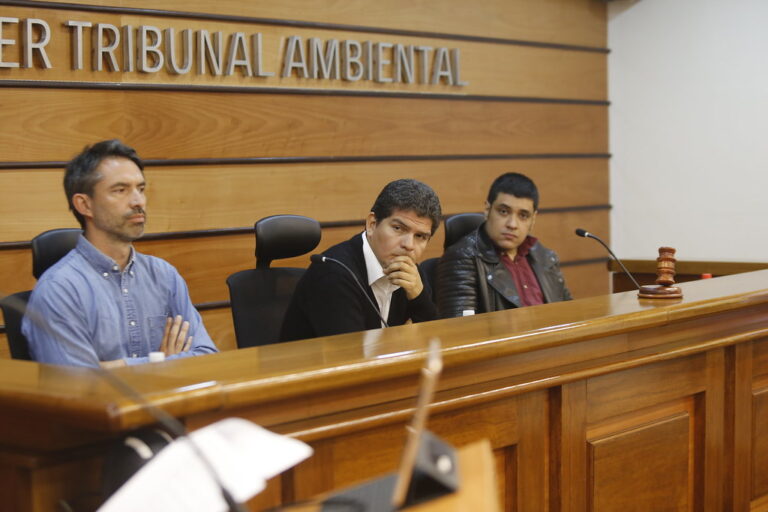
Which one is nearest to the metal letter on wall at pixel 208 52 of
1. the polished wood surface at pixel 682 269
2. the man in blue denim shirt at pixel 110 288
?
the man in blue denim shirt at pixel 110 288

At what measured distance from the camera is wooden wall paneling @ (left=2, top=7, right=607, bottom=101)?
3.56m

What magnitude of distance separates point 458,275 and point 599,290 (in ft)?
8.34

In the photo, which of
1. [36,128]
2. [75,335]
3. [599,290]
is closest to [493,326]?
[75,335]

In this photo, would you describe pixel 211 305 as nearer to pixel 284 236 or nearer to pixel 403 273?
pixel 284 236

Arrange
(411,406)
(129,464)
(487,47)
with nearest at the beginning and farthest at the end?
(129,464) → (411,406) → (487,47)

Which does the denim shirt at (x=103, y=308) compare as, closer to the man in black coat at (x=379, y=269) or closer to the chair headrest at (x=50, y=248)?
the chair headrest at (x=50, y=248)

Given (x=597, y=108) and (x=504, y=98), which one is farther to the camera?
(x=597, y=108)

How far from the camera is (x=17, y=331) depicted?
2346mm

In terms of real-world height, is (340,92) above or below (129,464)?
above

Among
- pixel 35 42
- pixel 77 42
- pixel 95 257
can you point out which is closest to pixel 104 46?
pixel 77 42

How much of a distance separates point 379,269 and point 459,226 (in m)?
1.03

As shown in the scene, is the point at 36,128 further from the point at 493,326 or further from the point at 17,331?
the point at 493,326

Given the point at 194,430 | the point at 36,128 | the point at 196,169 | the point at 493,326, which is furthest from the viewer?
the point at 196,169

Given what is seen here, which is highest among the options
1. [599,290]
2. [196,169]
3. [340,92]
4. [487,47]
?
[487,47]
